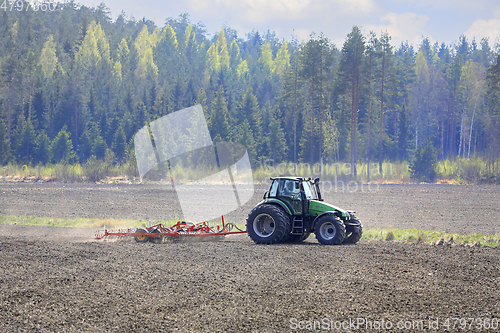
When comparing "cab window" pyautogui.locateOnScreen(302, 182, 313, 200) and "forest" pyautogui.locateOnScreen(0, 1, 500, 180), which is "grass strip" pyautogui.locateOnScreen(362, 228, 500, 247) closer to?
"cab window" pyautogui.locateOnScreen(302, 182, 313, 200)

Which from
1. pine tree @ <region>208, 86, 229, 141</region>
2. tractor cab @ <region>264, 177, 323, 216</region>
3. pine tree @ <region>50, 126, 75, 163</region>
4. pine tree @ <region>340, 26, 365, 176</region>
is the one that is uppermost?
pine tree @ <region>340, 26, 365, 176</region>

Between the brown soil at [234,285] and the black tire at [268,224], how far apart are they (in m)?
0.47

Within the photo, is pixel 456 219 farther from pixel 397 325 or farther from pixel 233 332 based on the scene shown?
pixel 233 332

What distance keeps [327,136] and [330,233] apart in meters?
42.2

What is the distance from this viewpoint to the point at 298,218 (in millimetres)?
13719

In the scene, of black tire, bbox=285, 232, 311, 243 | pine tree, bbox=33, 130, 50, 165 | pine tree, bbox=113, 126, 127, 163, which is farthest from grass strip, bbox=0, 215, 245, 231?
pine tree, bbox=113, 126, 127, 163

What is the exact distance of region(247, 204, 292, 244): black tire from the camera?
1332cm

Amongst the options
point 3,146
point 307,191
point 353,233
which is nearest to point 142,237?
point 307,191

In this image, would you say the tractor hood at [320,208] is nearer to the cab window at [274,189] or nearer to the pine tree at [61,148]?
the cab window at [274,189]

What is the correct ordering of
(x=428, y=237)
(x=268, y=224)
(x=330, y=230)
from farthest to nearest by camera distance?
(x=428, y=237), (x=268, y=224), (x=330, y=230)

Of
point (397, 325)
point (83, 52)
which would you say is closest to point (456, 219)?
point (397, 325)

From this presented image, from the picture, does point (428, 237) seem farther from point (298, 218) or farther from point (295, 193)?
point (295, 193)

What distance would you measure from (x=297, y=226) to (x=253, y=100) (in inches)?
2125

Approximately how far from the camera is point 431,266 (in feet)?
34.6
